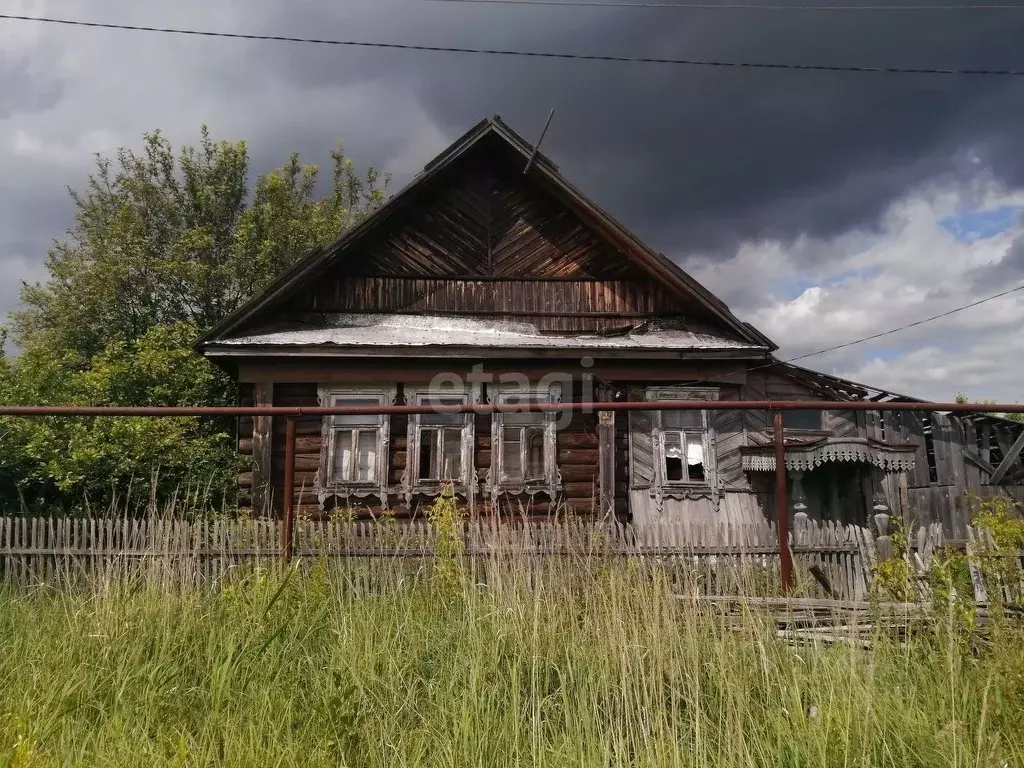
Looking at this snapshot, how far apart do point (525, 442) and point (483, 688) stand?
6394mm

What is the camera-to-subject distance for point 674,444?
31.7 ft

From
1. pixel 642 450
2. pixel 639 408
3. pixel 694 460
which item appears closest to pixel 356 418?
pixel 642 450

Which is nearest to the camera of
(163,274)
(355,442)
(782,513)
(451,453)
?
(782,513)

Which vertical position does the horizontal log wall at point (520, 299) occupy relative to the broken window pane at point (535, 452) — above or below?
above

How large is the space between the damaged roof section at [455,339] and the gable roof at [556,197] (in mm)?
372

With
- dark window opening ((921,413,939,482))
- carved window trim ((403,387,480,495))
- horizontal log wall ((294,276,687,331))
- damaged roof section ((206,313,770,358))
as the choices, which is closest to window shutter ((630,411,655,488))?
damaged roof section ((206,313,770,358))

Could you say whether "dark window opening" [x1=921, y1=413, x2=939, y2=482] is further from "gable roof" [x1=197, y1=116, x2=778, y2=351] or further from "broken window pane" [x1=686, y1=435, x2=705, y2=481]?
"gable roof" [x1=197, y1=116, x2=778, y2=351]

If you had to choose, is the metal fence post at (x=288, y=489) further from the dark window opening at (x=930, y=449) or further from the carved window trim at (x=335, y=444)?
the dark window opening at (x=930, y=449)

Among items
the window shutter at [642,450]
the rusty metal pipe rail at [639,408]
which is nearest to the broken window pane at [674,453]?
the window shutter at [642,450]

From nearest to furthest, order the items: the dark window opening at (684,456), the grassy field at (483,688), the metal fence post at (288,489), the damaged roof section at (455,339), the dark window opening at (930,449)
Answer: the grassy field at (483,688)
the metal fence post at (288,489)
the damaged roof section at (455,339)
the dark window opening at (684,456)
the dark window opening at (930,449)

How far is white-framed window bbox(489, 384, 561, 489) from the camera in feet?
30.6

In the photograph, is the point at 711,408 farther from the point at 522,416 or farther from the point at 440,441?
the point at 440,441

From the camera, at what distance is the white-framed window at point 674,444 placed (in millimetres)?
9500

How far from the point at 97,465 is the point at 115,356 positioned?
683 cm
